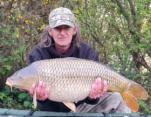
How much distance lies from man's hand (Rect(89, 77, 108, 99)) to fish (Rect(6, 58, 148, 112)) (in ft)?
0.07

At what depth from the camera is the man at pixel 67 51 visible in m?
3.72

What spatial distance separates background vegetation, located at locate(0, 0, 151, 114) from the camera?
566cm

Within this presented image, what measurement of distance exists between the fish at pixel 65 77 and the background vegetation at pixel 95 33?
1.94m

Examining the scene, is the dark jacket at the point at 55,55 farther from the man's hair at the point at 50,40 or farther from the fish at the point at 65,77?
the fish at the point at 65,77

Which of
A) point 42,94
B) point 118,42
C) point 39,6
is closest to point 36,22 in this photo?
point 39,6

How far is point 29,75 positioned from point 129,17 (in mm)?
2667

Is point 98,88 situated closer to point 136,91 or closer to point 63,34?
point 136,91

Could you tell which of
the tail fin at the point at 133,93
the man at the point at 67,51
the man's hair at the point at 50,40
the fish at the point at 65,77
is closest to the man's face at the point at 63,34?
the man at the point at 67,51

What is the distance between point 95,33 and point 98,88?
270 cm

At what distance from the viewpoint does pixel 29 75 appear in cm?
337

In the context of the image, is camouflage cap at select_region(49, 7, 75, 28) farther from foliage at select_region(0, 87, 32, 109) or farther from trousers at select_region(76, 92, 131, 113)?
foliage at select_region(0, 87, 32, 109)

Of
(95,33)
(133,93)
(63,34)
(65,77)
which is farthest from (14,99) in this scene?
(65,77)

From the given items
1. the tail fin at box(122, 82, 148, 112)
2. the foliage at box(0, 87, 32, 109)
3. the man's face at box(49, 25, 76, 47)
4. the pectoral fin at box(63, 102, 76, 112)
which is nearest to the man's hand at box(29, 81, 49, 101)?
the pectoral fin at box(63, 102, 76, 112)

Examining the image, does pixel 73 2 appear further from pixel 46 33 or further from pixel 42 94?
pixel 42 94
